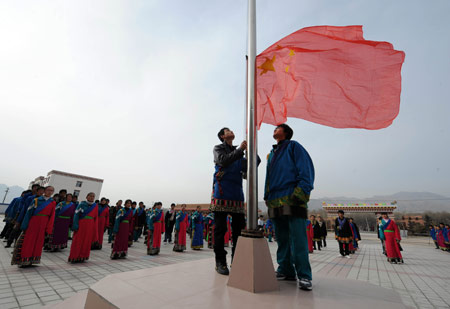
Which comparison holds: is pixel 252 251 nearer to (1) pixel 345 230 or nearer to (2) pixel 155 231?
(2) pixel 155 231

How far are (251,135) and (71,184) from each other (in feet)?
195

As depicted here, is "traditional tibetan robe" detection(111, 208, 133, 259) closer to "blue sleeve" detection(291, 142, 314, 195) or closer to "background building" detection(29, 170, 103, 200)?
"blue sleeve" detection(291, 142, 314, 195)

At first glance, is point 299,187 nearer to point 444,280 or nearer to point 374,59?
point 374,59

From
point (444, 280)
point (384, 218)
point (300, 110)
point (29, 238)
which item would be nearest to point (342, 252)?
point (384, 218)

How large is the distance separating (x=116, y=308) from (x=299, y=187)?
1938 millimetres

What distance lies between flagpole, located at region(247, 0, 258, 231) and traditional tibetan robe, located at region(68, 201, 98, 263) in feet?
20.3

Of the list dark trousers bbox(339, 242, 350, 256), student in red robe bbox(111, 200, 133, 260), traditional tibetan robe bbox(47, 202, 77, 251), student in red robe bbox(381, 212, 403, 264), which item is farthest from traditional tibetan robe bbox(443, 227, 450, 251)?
traditional tibetan robe bbox(47, 202, 77, 251)

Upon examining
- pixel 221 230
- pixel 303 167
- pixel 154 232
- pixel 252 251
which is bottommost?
pixel 154 232

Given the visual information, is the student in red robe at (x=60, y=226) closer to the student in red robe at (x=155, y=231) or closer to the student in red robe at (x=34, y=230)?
the student in red robe at (x=34, y=230)

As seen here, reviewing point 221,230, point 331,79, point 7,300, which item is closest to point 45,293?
point 7,300

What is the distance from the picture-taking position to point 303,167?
→ 2297 millimetres

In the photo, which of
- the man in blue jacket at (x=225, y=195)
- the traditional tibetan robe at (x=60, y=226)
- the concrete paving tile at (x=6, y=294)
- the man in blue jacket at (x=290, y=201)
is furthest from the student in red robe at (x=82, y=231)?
the man in blue jacket at (x=290, y=201)

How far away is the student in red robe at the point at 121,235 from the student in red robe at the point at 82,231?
0.83 metres

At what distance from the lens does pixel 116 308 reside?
1.41 m
